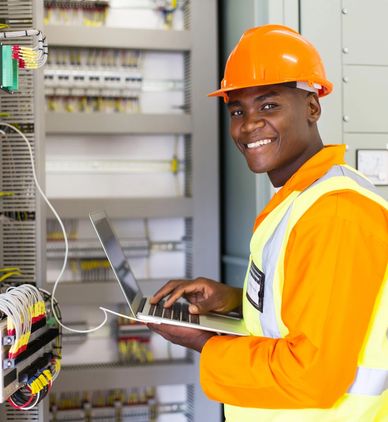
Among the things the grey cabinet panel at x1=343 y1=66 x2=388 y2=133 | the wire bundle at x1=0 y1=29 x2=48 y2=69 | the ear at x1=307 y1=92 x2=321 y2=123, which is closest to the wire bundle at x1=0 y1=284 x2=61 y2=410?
the wire bundle at x1=0 y1=29 x2=48 y2=69

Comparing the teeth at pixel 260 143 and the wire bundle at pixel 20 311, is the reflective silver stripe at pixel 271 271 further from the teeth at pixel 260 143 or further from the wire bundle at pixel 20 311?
the wire bundle at pixel 20 311

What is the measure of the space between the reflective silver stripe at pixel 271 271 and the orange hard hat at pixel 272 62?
323 millimetres

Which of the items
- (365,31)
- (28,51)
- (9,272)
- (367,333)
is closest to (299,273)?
(367,333)

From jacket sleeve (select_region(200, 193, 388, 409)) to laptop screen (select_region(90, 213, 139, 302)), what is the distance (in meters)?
0.53

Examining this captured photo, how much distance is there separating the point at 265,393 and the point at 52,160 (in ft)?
6.10

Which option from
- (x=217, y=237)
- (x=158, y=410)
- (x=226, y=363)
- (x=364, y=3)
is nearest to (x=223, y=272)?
(x=217, y=237)

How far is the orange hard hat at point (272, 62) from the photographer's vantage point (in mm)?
1398

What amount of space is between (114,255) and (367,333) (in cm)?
81

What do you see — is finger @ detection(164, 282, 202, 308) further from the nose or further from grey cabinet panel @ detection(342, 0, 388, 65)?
grey cabinet panel @ detection(342, 0, 388, 65)

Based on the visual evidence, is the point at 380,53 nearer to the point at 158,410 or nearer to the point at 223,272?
the point at 223,272

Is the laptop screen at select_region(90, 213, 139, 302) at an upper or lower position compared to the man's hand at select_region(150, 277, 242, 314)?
upper

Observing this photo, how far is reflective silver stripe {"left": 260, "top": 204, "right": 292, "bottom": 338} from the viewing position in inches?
52.2

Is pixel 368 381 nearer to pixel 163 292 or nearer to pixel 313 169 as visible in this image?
pixel 313 169

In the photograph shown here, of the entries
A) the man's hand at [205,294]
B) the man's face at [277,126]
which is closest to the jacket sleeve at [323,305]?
the man's face at [277,126]
